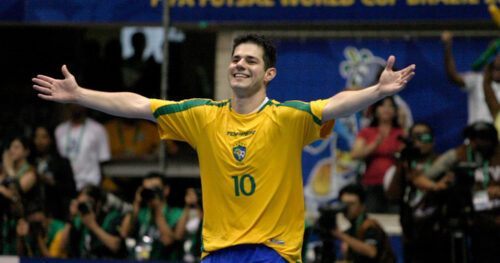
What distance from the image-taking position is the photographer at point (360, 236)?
8.56m

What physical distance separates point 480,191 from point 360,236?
1.23 metres

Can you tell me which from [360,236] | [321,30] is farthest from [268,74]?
[321,30]

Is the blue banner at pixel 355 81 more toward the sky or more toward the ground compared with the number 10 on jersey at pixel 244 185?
more toward the sky

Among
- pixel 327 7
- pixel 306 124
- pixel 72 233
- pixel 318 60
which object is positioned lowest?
pixel 72 233

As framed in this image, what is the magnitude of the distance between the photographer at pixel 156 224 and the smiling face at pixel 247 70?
13.0ft

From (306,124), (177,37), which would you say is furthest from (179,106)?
(177,37)

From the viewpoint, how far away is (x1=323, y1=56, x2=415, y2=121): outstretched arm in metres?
5.21

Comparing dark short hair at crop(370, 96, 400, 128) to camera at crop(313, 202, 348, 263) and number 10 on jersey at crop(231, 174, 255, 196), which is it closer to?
camera at crop(313, 202, 348, 263)

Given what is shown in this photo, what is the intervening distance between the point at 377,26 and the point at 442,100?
1186mm

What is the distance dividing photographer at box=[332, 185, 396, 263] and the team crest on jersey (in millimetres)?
3307

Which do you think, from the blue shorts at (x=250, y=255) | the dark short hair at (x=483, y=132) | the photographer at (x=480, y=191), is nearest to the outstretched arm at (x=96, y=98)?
the blue shorts at (x=250, y=255)

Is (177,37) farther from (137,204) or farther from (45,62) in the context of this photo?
(137,204)

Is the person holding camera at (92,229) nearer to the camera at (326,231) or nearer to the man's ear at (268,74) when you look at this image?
the camera at (326,231)

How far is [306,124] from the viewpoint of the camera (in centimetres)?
552
